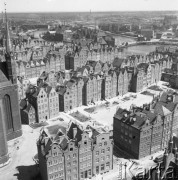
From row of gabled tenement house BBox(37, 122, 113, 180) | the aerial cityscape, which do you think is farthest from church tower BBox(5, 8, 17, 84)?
row of gabled tenement house BBox(37, 122, 113, 180)

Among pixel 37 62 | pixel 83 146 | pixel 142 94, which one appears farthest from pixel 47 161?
pixel 37 62

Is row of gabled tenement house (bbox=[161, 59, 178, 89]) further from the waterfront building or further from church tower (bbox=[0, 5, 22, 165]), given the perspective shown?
church tower (bbox=[0, 5, 22, 165])

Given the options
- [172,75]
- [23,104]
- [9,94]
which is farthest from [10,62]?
[172,75]

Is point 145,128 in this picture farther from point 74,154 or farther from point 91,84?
point 91,84

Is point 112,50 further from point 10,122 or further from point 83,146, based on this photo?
point 83,146

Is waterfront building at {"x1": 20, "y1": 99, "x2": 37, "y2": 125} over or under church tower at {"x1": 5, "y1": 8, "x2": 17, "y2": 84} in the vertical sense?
under

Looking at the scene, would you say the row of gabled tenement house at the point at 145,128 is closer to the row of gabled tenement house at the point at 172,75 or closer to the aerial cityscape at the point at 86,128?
the aerial cityscape at the point at 86,128

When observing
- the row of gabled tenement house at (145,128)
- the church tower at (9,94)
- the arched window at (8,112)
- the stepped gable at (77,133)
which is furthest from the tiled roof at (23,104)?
the row of gabled tenement house at (145,128)
